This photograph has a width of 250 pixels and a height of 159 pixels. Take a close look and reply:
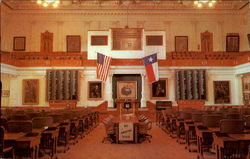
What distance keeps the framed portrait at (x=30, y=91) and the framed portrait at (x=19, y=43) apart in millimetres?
4622

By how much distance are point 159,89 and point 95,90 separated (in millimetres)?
6258

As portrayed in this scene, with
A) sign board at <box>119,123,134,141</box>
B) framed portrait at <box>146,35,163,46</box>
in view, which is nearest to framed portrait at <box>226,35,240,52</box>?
framed portrait at <box>146,35,163,46</box>

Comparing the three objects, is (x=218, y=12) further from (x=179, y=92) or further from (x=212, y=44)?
(x=179, y=92)

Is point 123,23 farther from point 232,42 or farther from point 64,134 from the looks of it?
point 64,134

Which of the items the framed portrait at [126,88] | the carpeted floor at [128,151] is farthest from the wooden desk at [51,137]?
the framed portrait at [126,88]

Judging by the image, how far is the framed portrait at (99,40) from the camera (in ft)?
78.8

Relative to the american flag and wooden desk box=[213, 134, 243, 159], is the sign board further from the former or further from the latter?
the american flag

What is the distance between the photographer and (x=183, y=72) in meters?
23.1

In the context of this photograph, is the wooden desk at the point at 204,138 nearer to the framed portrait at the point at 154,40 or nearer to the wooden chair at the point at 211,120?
the wooden chair at the point at 211,120

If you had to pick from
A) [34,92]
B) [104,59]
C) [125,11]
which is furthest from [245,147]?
[125,11]

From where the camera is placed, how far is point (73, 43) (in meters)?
25.6

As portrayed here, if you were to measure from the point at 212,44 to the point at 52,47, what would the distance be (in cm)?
1737

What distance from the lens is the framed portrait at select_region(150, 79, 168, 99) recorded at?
23.2m

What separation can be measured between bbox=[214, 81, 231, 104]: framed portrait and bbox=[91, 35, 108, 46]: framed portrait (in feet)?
38.5
